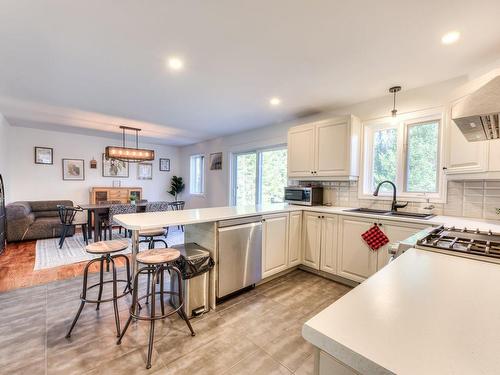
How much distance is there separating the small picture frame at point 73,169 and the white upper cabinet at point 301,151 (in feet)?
18.8

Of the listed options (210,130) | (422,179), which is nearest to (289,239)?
(422,179)

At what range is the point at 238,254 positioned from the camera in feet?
8.03

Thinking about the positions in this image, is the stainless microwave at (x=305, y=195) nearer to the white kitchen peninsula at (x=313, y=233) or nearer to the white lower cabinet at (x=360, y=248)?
the white kitchen peninsula at (x=313, y=233)

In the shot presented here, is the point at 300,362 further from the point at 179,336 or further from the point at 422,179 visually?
the point at 422,179

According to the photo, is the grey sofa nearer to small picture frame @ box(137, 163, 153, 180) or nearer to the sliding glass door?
small picture frame @ box(137, 163, 153, 180)

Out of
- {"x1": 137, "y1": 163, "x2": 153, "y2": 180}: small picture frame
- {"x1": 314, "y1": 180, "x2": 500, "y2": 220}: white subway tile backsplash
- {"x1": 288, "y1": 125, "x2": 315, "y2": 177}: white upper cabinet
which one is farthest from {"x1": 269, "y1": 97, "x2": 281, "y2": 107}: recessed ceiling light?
{"x1": 137, "y1": 163, "x2": 153, "y2": 180}: small picture frame

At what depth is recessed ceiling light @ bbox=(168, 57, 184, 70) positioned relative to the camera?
90.7 inches

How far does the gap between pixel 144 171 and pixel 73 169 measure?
178 centimetres

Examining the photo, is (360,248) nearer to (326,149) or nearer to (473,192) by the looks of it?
(473,192)

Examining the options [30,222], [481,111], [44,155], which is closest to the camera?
[481,111]

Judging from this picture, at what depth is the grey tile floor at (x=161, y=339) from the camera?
5.17ft

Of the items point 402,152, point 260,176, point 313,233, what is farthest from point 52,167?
point 402,152

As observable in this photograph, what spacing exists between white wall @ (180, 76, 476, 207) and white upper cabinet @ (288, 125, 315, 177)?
499 millimetres

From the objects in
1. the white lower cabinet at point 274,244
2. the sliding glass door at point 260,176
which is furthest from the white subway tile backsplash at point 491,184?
the sliding glass door at point 260,176
